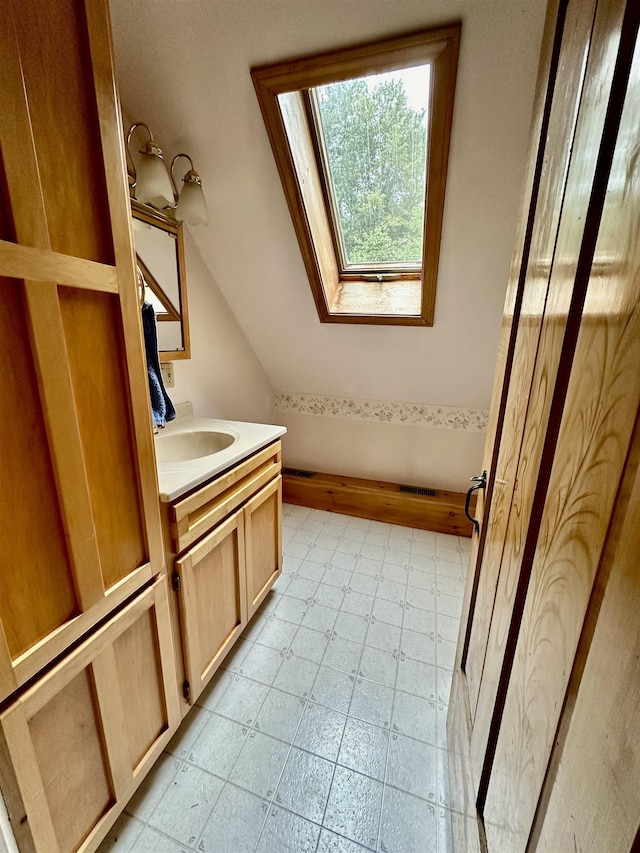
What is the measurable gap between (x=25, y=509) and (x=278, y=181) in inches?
61.6

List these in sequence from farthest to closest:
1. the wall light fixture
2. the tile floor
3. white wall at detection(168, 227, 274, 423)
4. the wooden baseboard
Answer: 1. the wooden baseboard
2. white wall at detection(168, 227, 274, 423)
3. the wall light fixture
4. the tile floor

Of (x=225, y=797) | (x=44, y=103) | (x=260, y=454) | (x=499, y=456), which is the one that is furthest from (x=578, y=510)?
(x=225, y=797)

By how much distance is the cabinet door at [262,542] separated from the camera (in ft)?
4.91

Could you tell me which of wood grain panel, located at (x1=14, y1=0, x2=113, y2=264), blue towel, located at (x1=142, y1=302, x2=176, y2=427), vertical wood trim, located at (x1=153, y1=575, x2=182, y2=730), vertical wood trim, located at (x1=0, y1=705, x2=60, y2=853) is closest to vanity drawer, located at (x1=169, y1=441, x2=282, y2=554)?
vertical wood trim, located at (x1=153, y1=575, x2=182, y2=730)

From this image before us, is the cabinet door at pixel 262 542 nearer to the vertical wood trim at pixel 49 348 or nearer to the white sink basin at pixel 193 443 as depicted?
the white sink basin at pixel 193 443

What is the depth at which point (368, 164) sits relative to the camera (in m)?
1.56

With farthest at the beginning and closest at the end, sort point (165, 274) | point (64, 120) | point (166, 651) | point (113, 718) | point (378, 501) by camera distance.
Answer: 1. point (378, 501)
2. point (165, 274)
3. point (166, 651)
4. point (113, 718)
5. point (64, 120)

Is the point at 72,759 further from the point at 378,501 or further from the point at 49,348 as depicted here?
the point at 378,501

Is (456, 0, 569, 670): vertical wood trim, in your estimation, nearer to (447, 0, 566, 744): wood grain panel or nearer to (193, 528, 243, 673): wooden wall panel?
(447, 0, 566, 744): wood grain panel

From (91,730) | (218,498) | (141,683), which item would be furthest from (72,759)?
(218,498)

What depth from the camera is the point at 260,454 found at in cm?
149

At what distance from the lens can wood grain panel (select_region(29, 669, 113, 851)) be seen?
711 millimetres

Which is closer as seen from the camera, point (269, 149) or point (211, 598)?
point (211, 598)

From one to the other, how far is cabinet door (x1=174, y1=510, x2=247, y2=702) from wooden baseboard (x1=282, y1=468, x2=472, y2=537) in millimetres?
1382
